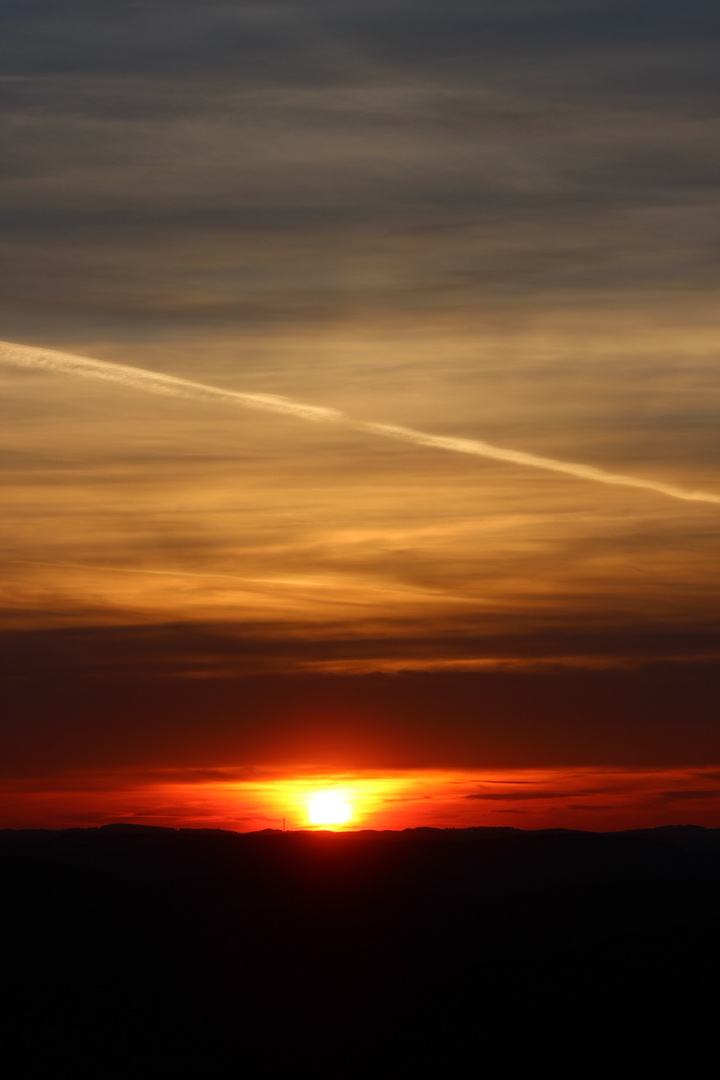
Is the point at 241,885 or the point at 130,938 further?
the point at 241,885

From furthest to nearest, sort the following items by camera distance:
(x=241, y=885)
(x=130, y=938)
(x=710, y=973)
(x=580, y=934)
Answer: (x=241, y=885)
(x=580, y=934)
(x=130, y=938)
(x=710, y=973)

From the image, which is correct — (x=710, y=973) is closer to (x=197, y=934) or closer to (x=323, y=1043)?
(x=323, y=1043)

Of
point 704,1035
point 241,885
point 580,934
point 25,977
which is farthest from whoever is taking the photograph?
point 241,885

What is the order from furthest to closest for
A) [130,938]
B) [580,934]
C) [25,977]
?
[580,934] → [130,938] → [25,977]

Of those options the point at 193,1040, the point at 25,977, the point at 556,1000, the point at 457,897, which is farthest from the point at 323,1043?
the point at 457,897

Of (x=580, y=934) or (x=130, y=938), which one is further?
(x=580, y=934)

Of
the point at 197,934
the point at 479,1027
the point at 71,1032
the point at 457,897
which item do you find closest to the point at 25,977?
the point at 71,1032

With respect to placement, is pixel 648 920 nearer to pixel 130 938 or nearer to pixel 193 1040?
pixel 130 938

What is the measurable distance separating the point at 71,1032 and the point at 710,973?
4767cm

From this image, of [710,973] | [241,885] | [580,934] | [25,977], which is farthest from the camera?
[241,885]

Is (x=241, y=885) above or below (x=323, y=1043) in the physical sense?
above

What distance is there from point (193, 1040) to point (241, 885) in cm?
7473

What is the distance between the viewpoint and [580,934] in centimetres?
15412

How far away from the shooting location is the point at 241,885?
18425 centimetres
